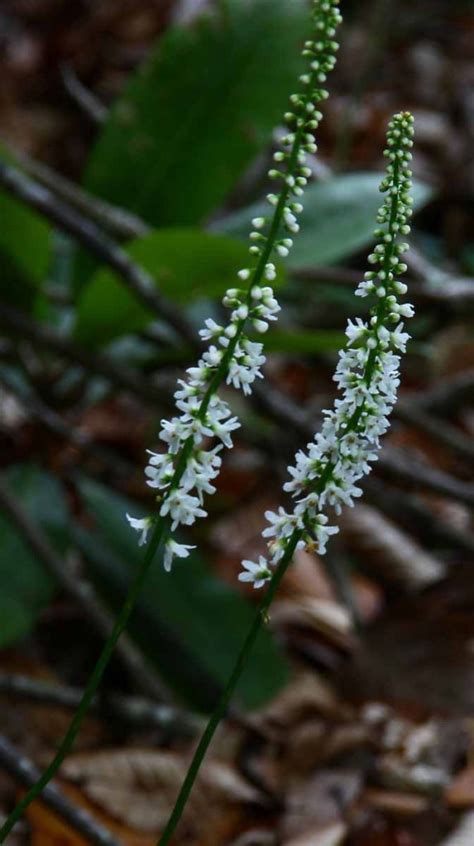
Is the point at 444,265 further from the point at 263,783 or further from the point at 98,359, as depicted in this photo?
the point at 263,783

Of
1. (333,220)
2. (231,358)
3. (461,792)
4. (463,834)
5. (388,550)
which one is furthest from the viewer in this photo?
(388,550)

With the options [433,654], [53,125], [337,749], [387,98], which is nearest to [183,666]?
[337,749]

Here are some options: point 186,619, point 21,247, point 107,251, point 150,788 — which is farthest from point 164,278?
point 150,788

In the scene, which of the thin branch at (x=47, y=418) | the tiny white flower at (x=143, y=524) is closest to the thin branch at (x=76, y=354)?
the thin branch at (x=47, y=418)

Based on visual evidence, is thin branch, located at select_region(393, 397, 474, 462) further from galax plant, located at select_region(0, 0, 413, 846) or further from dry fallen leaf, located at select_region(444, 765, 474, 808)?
galax plant, located at select_region(0, 0, 413, 846)

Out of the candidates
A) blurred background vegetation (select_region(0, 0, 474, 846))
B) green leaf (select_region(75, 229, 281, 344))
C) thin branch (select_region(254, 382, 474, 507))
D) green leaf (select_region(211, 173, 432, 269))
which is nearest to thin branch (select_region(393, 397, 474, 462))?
blurred background vegetation (select_region(0, 0, 474, 846))

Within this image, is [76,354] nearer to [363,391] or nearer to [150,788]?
[150,788]
